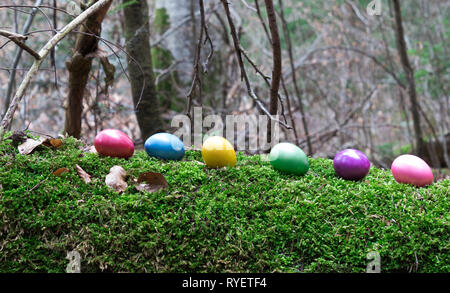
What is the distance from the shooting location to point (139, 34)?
3414 mm

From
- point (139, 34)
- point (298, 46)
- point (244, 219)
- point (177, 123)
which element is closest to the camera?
point (244, 219)

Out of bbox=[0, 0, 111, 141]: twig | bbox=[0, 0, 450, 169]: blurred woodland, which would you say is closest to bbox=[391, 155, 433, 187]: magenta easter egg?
bbox=[0, 0, 450, 169]: blurred woodland

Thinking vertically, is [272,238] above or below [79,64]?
below

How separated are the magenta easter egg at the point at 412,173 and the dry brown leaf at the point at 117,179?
1.33 metres

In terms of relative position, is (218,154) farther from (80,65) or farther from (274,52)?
(80,65)

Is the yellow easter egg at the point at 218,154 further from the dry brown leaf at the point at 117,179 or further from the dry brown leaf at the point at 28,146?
the dry brown leaf at the point at 28,146

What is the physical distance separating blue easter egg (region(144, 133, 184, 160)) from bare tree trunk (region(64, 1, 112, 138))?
0.91 metres

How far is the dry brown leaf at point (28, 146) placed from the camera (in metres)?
1.72

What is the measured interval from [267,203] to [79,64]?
1.73 metres

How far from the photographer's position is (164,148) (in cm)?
190

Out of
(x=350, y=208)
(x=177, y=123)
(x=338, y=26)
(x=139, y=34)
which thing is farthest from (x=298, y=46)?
(x=350, y=208)

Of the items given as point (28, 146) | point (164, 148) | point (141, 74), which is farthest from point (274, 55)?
point (141, 74)

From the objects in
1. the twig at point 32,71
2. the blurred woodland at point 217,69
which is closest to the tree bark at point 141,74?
A: the blurred woodland at point 217,69
